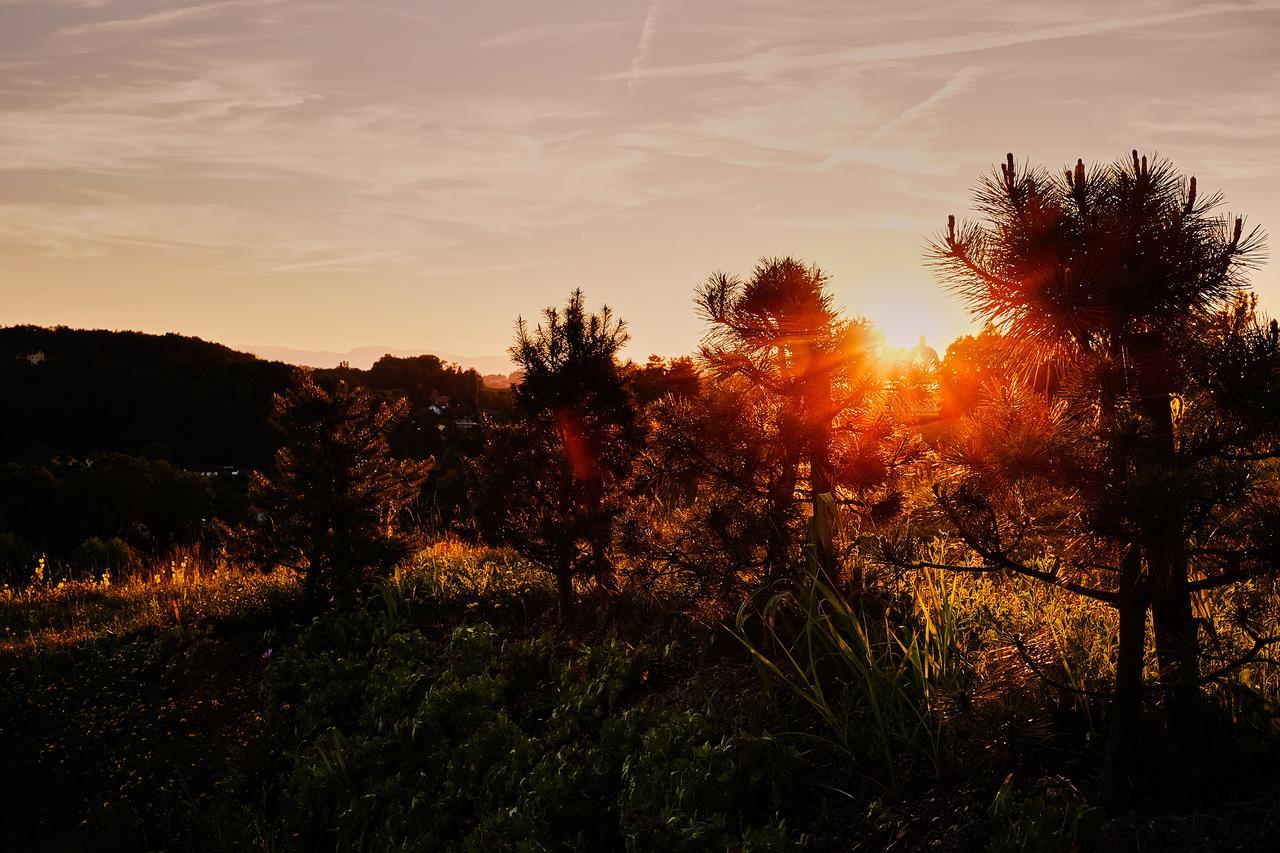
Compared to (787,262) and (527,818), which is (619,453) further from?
(527,818)

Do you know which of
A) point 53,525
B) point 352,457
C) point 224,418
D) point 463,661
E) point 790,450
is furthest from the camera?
point 224,418

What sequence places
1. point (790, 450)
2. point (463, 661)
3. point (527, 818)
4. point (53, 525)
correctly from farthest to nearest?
1. point (53, 525)
2. point (463, 661)
3. point (790, 450)
4. point (527, 818)

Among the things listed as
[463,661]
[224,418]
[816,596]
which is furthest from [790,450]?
[224,418]

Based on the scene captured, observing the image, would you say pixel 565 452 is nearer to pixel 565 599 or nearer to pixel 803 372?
pixel 565 599

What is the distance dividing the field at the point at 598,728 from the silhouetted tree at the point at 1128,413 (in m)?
0.49

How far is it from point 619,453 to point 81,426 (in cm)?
3612

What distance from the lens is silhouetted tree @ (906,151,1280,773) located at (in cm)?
315

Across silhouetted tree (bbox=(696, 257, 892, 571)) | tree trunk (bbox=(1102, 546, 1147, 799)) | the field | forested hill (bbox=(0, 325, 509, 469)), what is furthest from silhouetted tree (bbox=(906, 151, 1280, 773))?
forested hill (bbox=(0, 325, 509, 469))

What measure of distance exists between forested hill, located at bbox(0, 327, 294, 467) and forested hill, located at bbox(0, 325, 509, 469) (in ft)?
0.13

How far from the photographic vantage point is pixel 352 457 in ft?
29.7

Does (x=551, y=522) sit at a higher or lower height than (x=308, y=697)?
higher

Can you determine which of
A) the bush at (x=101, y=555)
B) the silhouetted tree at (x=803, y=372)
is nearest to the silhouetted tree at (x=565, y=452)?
the silhouetted tree at (x=803, y=372)

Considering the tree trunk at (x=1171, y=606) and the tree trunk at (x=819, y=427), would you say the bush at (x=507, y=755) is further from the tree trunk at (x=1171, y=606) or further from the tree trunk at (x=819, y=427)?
the tree trunk at (x=1171, y=606)

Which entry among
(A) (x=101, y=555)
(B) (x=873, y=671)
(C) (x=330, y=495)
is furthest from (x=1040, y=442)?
(A) (x=101, y=555)
